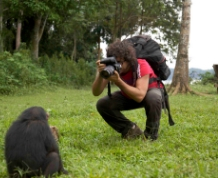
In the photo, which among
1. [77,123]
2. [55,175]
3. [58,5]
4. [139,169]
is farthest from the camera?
[58,5]

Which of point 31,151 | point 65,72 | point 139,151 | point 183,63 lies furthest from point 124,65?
point 65,72

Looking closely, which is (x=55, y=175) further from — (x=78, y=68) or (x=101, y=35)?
(x=101, y=35)

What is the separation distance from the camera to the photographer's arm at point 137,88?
15.2ft

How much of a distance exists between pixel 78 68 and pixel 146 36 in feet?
50.6

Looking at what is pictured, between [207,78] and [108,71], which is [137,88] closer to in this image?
[108,71]

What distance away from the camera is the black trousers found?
4.95 m

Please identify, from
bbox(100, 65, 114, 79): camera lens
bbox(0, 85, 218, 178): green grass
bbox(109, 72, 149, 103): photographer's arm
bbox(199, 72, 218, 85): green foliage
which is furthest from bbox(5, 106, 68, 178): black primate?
bbox(199, 72, 218, 85): green foliage

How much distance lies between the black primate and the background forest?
9890 millimetres

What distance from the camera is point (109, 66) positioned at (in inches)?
171

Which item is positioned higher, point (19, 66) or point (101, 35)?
point (101, 35)

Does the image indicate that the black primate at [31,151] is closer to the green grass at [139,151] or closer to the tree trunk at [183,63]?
the green grass at [139,151]

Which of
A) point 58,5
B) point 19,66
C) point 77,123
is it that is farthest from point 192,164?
point 58,5

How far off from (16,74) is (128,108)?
1008 cm

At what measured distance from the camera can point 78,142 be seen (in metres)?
5.10
